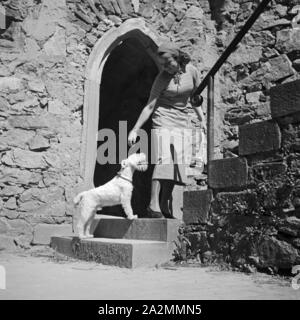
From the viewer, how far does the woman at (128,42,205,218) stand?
4.35 metres

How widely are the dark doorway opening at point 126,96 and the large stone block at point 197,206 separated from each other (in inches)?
162

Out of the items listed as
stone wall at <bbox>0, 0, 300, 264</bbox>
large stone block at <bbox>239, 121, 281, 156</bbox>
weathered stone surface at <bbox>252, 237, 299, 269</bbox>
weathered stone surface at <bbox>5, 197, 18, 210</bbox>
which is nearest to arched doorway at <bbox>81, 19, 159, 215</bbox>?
stone wall at <bbox>0, 0, 300, 264</bbox>

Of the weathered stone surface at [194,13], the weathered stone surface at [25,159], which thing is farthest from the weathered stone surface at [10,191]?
the weathered stone surface at [194,13]

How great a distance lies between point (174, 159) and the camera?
4391 millimetres

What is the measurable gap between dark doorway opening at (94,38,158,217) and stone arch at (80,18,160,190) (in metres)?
1.06

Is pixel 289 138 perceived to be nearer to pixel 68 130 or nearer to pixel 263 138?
pixel 263 138

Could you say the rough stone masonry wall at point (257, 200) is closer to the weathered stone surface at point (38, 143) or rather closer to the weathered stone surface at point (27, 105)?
the weathered stone surface at point (38, 143)

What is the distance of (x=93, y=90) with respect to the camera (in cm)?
592

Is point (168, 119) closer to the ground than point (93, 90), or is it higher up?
closer to the ground

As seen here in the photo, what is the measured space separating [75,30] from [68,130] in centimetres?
137

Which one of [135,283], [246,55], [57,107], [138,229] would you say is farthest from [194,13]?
[135,283]

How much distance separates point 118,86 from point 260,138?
5610 millimetres

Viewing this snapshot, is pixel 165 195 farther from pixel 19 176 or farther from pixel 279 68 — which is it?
pixel 279 68

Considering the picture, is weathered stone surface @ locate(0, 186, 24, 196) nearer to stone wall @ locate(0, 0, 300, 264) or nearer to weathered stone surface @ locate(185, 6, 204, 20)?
stone wall @ locate(0, 0, 300, 264)
